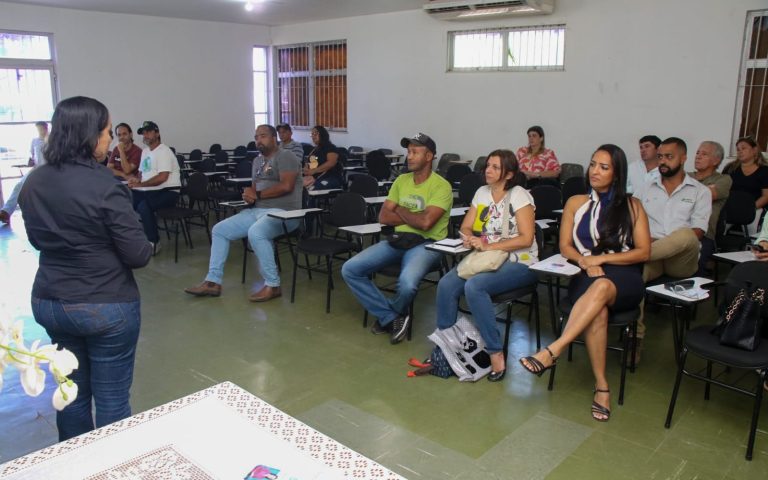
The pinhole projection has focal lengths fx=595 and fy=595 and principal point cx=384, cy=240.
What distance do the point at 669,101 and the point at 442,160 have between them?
10.4 feet

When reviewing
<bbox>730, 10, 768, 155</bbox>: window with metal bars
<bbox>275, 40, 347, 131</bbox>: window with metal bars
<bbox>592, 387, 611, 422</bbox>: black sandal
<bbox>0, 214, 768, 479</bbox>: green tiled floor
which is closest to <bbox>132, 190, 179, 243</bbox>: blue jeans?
<bbox>0, 214, 768, 479</bbox>: green tiled floor

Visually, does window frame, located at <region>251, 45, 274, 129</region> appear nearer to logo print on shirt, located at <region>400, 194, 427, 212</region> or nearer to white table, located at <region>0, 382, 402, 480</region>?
logo print on shirt, located at <region>400, 194, 427, 212</region>

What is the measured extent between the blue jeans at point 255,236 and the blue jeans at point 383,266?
40.9 inches

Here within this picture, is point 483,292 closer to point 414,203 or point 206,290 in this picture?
point 414,203

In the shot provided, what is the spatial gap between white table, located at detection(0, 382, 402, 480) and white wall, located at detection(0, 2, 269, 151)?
370 inches

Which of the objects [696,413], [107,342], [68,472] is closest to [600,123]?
[696,413]

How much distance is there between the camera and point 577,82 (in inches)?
299

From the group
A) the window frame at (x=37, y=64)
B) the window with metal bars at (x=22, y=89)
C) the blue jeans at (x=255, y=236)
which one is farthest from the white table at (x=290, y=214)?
the window with metal bars at (x=22, y=89)

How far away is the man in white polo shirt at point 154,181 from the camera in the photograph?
6.32 meters

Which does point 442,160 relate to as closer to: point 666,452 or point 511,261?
point 511,261

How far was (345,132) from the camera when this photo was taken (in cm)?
1091

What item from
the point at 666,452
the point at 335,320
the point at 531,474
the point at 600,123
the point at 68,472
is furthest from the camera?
the point at 600,123

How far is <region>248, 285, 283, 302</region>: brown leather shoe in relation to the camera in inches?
189

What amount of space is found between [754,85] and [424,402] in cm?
560
